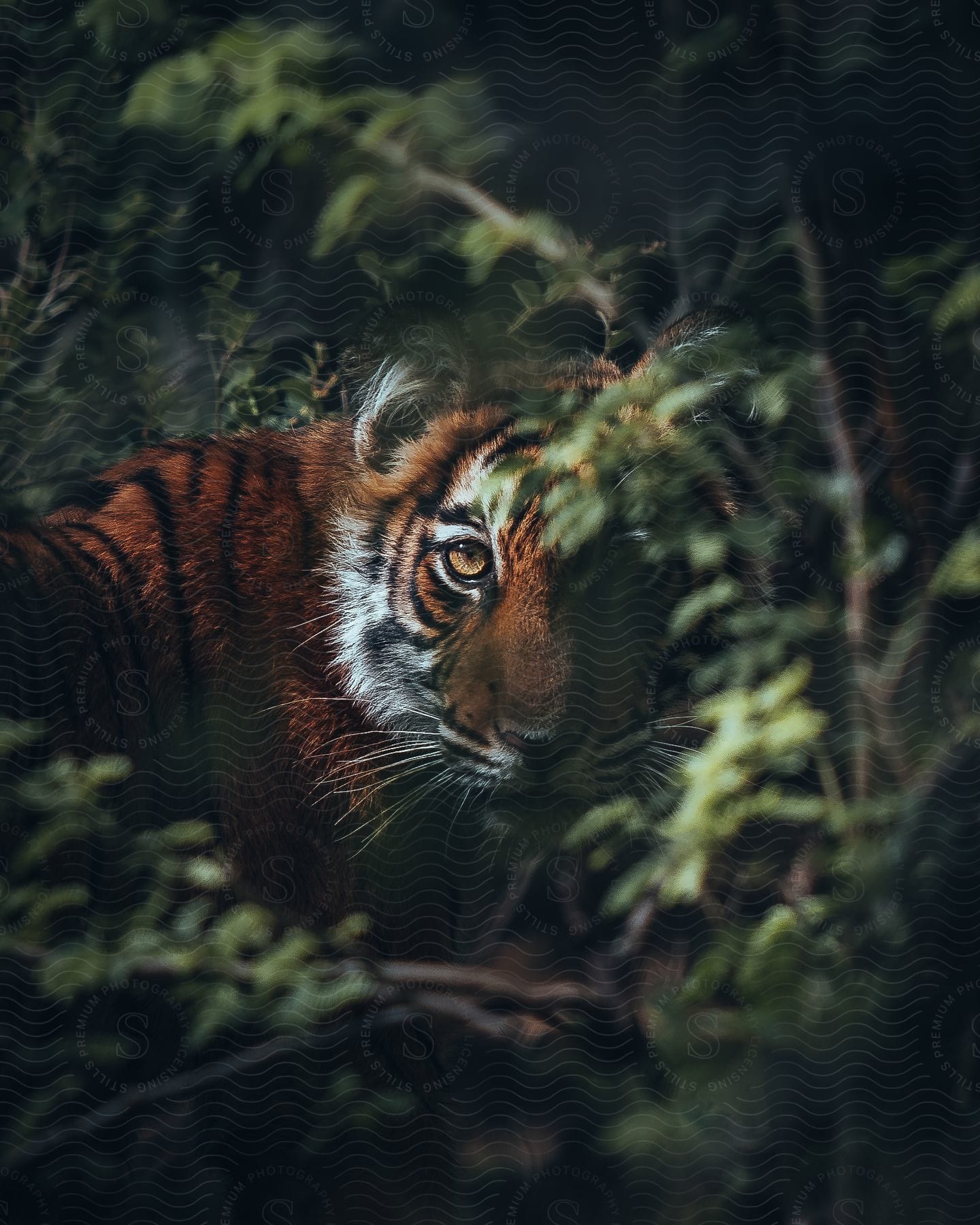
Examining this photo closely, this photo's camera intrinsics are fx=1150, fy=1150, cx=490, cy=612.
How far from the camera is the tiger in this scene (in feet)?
5.45

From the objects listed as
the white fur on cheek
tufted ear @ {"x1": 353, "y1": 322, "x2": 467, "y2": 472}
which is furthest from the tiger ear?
the white fur on cheek

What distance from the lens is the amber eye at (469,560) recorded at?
1668mm

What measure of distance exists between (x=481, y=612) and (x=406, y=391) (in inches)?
13.7

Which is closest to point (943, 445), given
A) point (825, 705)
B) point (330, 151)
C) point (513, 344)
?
point (825, 705)

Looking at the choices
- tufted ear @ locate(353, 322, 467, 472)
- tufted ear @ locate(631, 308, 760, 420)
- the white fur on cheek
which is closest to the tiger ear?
tufted ear @ locate(353, 322, 467, 472)

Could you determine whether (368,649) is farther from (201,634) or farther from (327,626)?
(201,634)

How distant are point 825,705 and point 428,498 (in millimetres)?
666

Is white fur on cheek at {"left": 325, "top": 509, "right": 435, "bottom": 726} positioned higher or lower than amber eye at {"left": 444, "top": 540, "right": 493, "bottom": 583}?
lower

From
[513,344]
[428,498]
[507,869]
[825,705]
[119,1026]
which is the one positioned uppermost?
[513,344]

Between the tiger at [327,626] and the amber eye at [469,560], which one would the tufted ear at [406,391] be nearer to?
the tiger at [327,626]

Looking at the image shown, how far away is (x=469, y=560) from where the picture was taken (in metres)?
1.67

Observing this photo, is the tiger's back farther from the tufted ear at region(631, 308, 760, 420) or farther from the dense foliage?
the tufted ear at region(631, 308, 760, 420)

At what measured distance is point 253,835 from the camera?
1678mm

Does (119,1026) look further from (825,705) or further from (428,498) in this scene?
(825,705)
